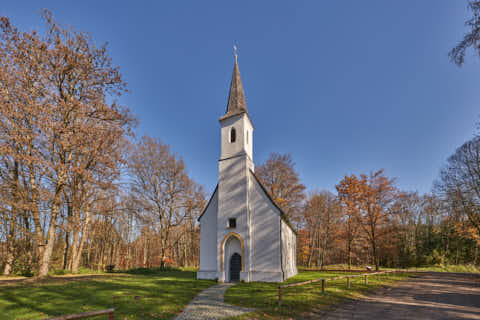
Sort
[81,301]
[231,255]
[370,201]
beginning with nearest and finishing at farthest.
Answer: [81,301], [231,255], [370,201]

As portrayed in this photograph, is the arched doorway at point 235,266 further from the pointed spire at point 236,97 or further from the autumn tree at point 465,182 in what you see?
the autumn tree at point 465,182

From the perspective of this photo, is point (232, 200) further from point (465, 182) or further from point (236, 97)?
point (465, 182)

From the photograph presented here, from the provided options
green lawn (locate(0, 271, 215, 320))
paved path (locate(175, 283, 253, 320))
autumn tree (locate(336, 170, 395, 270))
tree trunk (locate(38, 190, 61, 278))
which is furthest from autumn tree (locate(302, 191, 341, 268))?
tree trunk (locate(38, 190, 61, 278))

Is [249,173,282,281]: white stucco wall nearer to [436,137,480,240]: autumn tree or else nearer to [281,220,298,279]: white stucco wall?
[281,220,298,279]: white stucco wall

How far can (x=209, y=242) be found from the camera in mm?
19281

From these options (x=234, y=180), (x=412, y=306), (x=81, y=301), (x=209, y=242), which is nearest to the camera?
(x=81, y=301)

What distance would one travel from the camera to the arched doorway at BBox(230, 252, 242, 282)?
1736 centimetres

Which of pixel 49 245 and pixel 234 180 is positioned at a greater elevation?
pixel 234 180

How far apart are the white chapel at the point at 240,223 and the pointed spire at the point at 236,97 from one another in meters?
0.23

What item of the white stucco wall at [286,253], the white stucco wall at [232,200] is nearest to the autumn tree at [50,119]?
the white stucco wall at [232,200]

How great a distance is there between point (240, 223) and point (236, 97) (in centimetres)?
1101

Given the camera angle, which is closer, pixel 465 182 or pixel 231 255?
pixel 231 255

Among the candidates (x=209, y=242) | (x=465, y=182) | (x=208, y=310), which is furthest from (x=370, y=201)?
(x=208, y=310)

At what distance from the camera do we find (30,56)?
13.3 m
